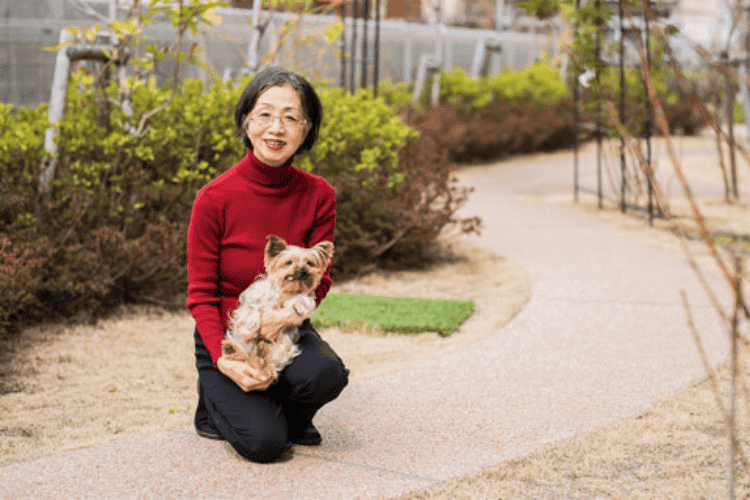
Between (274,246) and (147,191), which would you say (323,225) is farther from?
(147,191)

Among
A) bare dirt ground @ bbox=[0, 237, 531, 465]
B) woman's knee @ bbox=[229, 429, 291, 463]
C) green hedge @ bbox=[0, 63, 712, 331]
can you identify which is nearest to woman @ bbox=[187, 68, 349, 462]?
woman's knee @ bbox=[229, 429, 291, 463]

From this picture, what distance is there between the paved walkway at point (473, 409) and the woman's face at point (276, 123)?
3.85 feet

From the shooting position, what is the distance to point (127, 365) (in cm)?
500

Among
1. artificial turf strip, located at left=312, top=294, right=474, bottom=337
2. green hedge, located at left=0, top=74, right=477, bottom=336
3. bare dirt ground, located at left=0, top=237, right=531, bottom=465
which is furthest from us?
artificial turf strip, located at left=312, top=294, right=474, bottom=337

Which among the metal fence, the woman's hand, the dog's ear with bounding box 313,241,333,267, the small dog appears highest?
the metal fence

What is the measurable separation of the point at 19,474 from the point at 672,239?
689 centimetres

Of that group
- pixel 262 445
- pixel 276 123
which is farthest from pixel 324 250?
pixel 262 445

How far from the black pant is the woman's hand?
112 millimetres

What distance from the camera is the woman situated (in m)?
3.26

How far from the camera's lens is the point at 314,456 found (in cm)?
340

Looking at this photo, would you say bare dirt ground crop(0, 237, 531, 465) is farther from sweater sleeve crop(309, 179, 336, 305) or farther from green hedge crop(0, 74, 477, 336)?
sweater sleeve crop(309, 179, 336, 305)

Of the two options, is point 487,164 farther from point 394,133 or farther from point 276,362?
point 276,362

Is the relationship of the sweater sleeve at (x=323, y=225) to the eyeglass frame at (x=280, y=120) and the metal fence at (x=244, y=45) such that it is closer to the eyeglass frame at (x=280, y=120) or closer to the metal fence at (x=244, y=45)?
the eyeglass frame at (x=280, y=120)

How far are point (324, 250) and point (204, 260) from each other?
1.57 ft
